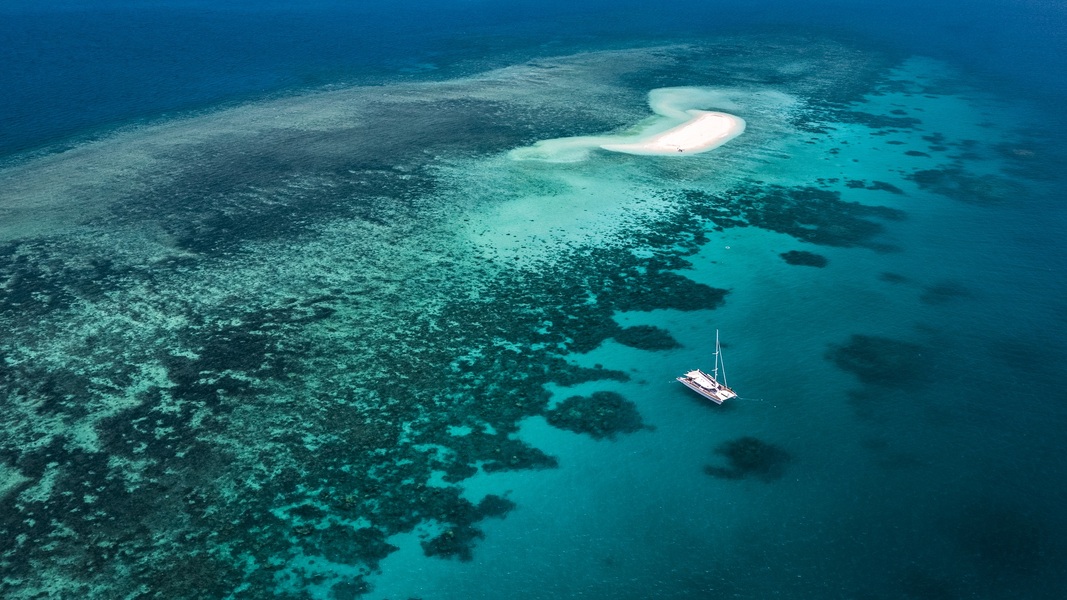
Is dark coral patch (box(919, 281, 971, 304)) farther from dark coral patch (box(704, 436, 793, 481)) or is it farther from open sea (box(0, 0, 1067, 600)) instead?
dark coral patch (box(704, 436, 793, 481))

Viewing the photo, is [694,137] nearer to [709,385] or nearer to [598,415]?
[709,385]

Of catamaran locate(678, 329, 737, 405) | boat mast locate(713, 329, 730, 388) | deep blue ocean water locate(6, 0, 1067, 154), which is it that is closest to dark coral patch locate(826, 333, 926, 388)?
boat mast locate(713, 329, 730, 388)

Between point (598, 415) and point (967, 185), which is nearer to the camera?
point (598, 415)

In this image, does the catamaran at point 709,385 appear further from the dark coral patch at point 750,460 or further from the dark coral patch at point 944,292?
the dark coral patch at point 944,292

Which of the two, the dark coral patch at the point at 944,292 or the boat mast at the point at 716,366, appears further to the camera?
the dark coral patch at the point at 944,292

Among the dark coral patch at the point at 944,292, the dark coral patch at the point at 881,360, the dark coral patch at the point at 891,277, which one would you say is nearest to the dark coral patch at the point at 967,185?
the dark coral patch at the point at 944,292

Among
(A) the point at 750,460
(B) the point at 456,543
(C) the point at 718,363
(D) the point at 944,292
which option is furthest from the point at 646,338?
(D) the point at 944,292
